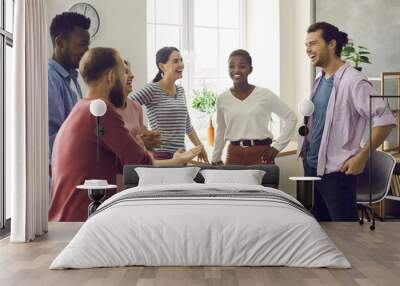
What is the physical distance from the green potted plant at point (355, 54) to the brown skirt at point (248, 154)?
129 cm

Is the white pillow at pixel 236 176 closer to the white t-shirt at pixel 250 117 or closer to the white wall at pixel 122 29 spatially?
the white t-shirt at pixel 250 117

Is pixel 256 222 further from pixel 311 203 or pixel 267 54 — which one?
pixel 267 54

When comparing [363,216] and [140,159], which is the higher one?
[140,159]

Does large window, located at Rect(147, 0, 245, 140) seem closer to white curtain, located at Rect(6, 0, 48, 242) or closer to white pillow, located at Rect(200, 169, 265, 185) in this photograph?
white pillow, located at Rect(200, 169, 265, 185)

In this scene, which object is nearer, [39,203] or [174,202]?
[174,202]

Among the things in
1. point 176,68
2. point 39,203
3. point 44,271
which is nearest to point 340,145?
point 176,68

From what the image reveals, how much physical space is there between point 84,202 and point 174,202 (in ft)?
7.25

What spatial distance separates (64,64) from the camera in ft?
23.0

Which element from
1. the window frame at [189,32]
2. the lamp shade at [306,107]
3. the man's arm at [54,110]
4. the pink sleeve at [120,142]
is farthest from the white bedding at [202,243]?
the window frame at [189,32]

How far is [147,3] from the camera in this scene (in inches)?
308

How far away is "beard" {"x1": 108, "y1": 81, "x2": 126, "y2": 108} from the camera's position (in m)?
7.00

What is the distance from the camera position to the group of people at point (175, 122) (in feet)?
22.5

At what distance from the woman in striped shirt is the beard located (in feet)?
0.36

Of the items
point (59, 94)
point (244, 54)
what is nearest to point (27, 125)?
point (59, 94)
